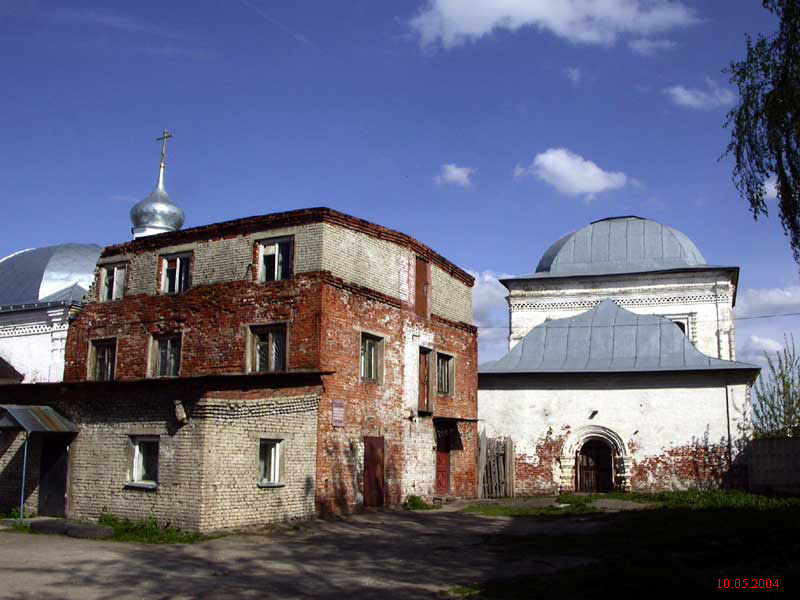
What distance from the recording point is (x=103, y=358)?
21469mm

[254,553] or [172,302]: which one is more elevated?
[172,302]

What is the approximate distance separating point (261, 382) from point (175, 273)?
5.58 metres

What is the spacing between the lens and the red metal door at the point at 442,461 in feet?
71.8

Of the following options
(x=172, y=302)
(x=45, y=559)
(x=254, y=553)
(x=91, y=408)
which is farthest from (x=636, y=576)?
(x=172, y=302)

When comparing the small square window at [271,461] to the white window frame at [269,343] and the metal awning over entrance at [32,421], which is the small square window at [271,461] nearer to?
the white window frame at [269,343]

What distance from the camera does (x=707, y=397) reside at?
2273 cm

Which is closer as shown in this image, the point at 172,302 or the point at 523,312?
the point at 172,302

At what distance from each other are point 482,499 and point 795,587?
50.5ft

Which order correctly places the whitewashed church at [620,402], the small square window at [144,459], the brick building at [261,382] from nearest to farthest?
the brick building at [261,382] → the small square window at [144,459] → the whitewashed church at [620,402]

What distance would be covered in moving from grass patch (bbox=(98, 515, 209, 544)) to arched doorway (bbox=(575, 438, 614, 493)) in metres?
13.6

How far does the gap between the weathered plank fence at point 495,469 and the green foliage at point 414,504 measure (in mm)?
3858

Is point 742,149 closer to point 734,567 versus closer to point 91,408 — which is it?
point 734,567

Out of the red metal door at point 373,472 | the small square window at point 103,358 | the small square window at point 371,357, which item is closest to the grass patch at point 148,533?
the red metal door at point 373,472

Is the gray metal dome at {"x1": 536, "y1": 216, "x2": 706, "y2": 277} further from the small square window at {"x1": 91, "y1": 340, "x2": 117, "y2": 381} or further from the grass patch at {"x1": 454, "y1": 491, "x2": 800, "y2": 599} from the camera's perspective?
the small square window at {"x1": 91, "y1": 340, "x2": 117, "y2": 381}
